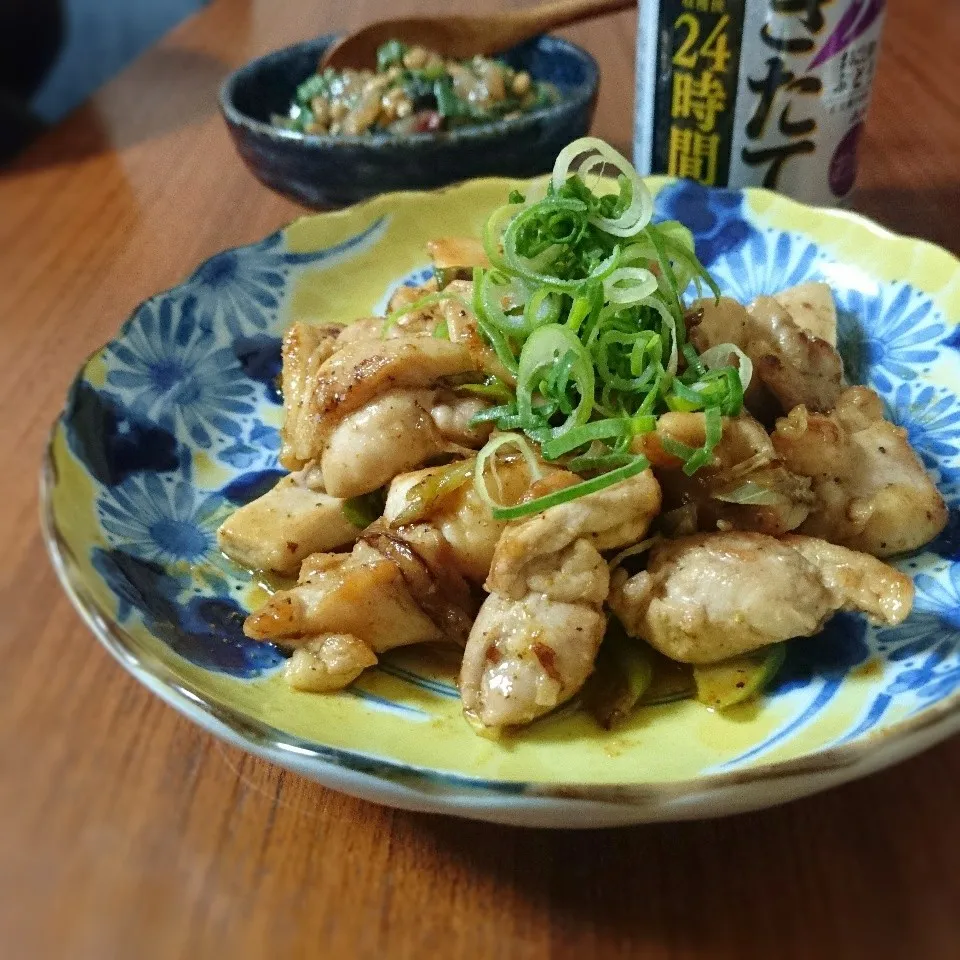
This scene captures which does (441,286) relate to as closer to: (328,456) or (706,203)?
(328,456)

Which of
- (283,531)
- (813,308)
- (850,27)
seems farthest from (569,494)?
(850,27)

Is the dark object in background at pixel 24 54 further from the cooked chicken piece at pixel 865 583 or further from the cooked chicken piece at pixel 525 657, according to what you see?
the cooked chicken piece at pixel 865 583

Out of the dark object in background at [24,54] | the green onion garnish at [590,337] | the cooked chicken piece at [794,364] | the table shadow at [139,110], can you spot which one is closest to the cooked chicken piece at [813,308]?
the cooked chicken piece at [794,364]

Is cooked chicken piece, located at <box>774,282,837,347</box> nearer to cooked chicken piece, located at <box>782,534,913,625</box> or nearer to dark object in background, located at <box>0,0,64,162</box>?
cooked chicken piece, located at <box>782,534,913,625</box>

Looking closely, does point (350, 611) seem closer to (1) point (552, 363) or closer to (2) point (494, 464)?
(2) point (494, 464)

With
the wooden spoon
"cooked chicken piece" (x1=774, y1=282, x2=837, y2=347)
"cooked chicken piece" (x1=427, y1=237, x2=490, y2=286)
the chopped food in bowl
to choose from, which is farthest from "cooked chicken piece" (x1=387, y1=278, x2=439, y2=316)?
the wooden spoon

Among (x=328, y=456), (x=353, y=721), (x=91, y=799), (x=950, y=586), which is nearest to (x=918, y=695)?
(x=950, y=586)

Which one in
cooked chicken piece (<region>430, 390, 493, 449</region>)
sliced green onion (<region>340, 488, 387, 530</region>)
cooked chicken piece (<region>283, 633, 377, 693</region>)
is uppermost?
cooked chicken piece (<region>430, 390, 493, 449</region>)

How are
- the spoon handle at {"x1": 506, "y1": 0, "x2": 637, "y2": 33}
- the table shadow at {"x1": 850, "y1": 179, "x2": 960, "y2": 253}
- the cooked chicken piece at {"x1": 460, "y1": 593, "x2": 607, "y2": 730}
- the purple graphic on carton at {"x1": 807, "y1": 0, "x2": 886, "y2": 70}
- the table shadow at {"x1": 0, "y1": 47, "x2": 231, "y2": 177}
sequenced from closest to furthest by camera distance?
the cooked chicken piece at {"x1": 460, "y1": 593, "x2": 607, "y2": 730}, the purple graphic on carton at {"x1": 807, "y1": 0, "x2": 886, "y2": 70}, the table shadow at {"x1": 850, "y1": 179, "x2": 960, "y2": 253}, the spoon handle at {"x1": 506, "y1": 0, "x2": 637, "y2": 33}, the table shadow at {"x1": 0, "y1": 47, "x2": 231, "y2": 177}
